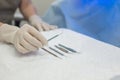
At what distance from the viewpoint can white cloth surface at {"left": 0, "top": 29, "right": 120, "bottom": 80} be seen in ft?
2.14

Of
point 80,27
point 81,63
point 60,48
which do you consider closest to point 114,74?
point 81,63

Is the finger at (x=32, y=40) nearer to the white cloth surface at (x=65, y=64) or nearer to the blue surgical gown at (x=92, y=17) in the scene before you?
the white cloth surface at (x=65, y=64)

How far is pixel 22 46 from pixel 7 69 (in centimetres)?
12

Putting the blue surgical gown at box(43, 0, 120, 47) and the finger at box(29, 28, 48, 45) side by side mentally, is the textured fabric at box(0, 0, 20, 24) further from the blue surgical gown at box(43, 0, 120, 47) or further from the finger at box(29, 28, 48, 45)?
the finger at box(29, 28, 48, 45)

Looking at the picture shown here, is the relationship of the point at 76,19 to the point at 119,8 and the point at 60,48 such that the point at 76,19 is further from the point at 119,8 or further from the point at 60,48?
the point at 60,48

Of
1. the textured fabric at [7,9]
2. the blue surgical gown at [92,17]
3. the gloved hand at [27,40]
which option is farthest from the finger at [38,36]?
the textured fabric at [7,9]

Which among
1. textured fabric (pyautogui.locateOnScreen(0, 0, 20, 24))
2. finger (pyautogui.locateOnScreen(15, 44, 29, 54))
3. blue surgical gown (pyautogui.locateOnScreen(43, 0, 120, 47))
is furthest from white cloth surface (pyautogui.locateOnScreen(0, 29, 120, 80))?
textured fabric (pyautogui.locateOnScreen(0, 0, 20, 24))

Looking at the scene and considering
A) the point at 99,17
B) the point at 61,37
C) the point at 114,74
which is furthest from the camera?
the point at 99,17

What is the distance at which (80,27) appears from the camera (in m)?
1.12

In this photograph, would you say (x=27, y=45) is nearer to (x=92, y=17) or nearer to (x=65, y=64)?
(x=65, y=64)

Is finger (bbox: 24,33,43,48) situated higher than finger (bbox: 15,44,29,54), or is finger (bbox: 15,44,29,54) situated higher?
finger (bbox: 24,33,43,48)

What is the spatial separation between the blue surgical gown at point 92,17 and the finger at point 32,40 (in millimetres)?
366

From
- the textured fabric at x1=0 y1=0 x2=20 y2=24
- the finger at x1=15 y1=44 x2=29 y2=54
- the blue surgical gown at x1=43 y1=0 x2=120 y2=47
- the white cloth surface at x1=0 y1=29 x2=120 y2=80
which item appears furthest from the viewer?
the textured fabric at x1=0 y1=0 x2=20 y2=24

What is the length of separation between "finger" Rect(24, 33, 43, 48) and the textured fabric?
0.56m
